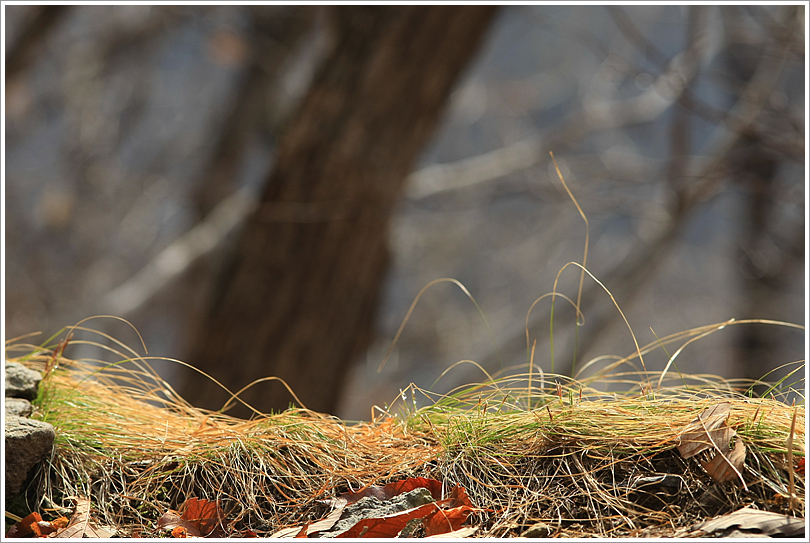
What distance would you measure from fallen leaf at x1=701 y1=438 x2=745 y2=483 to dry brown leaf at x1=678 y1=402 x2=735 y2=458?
0.05 feet

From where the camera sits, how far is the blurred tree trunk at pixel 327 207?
10.2 ft

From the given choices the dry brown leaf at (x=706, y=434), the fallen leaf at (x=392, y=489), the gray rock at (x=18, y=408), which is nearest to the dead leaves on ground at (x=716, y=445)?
the dry brown leaf at (x=706, y=434)

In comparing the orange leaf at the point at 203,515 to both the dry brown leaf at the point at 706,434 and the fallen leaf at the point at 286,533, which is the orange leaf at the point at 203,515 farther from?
the dry brown leaf at the point at 706,434

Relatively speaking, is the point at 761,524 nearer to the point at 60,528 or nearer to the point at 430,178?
the point at 60,528

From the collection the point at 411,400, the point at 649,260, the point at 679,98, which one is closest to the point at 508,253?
the point at 649,260

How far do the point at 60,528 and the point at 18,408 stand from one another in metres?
0.31

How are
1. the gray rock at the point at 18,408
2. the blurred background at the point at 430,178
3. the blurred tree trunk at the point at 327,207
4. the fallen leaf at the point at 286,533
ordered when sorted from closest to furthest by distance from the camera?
the fallen leaf at the point at 286,533 → the gray rock at the point at 18,408 → the blurred tree trunk at the point at 327,207 → the blurred background at the point at 430,178

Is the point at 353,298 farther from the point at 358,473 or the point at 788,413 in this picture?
the point at 788,413

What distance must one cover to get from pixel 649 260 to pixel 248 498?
4.21 meters

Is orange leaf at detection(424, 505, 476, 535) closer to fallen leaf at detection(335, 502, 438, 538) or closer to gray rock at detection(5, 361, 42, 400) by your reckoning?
fallen leaf at detection(335, 502, 438, 538)

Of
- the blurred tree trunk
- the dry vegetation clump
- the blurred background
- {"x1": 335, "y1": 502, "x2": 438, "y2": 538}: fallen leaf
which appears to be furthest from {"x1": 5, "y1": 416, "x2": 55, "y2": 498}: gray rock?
the blurred tree trunk

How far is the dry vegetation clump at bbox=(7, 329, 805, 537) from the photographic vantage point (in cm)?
103

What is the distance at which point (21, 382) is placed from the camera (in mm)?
1341

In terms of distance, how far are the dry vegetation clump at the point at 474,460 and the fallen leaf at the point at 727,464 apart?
1 centimetres
